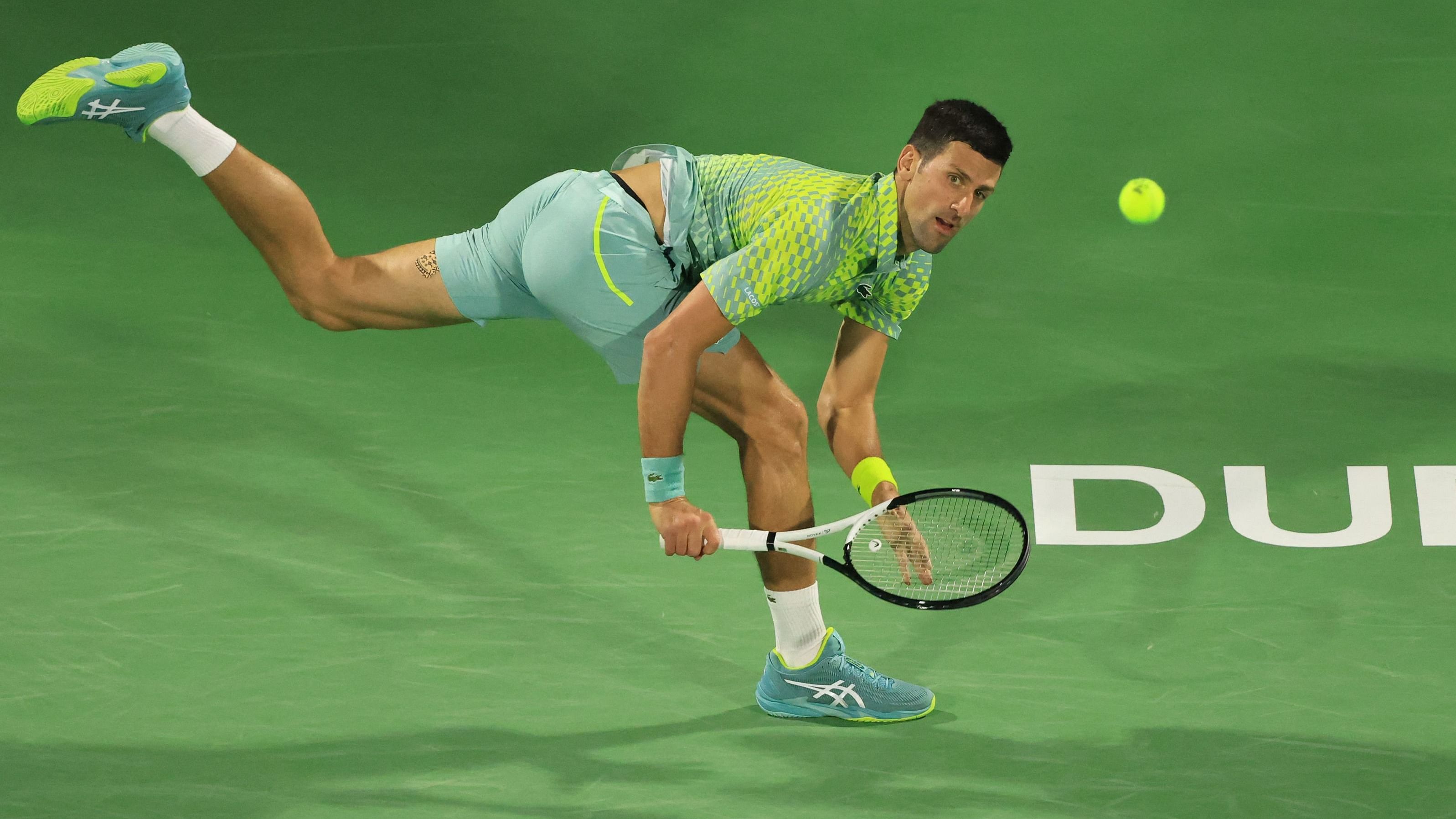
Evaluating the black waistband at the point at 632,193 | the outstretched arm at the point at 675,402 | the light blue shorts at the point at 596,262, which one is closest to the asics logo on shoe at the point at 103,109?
the light blue shorts at the point at 596,262

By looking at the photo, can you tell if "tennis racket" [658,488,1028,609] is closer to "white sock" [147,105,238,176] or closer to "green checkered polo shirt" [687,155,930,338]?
"green checkered polo shirt" [687,155,930,338]

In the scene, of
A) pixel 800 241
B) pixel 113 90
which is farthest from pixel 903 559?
pixel 113 90

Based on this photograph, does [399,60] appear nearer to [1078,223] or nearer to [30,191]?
[30,191]

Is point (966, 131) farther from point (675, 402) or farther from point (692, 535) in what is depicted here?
point (692, 535)

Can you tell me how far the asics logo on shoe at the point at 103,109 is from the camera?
15.2 ft

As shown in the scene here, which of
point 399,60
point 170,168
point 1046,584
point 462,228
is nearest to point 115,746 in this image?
point 1046,584

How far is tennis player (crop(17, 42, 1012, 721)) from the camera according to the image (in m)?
3.81

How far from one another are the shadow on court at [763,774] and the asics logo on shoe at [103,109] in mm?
1715

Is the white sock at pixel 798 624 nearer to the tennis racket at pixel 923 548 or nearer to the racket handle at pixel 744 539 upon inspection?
the tennis racket at pixel 923 548

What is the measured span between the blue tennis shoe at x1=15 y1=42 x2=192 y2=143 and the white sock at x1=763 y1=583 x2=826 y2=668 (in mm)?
2152

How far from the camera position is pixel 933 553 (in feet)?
13.4

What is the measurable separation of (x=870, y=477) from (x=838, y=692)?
0.55 m

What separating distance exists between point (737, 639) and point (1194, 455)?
179cm

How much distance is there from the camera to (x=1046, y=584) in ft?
16.3
